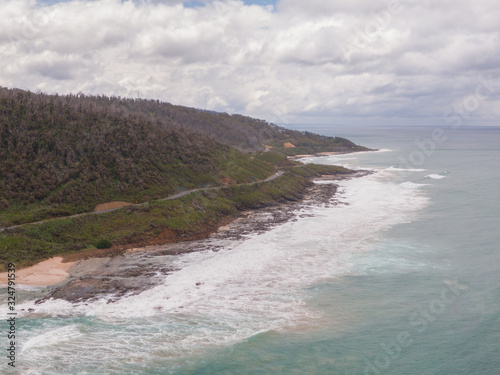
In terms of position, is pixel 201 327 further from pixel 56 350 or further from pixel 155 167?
pixel 155 167

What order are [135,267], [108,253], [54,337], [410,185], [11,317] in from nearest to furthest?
[54,337], [11,317], [135,267], [108,253], [410,185]

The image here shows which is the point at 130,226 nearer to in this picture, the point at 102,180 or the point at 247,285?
the point at 102,180

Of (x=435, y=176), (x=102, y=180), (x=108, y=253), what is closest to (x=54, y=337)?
(x=108, y=253)

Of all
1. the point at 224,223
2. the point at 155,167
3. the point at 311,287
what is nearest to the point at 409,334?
the point at 311,287

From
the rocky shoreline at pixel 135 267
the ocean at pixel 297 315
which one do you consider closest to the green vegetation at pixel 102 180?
the rocky shoreline at pixel 135 267

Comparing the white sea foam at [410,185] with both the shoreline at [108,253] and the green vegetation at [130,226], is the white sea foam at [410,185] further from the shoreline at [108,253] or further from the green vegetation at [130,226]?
the shoreline at [108,253]
